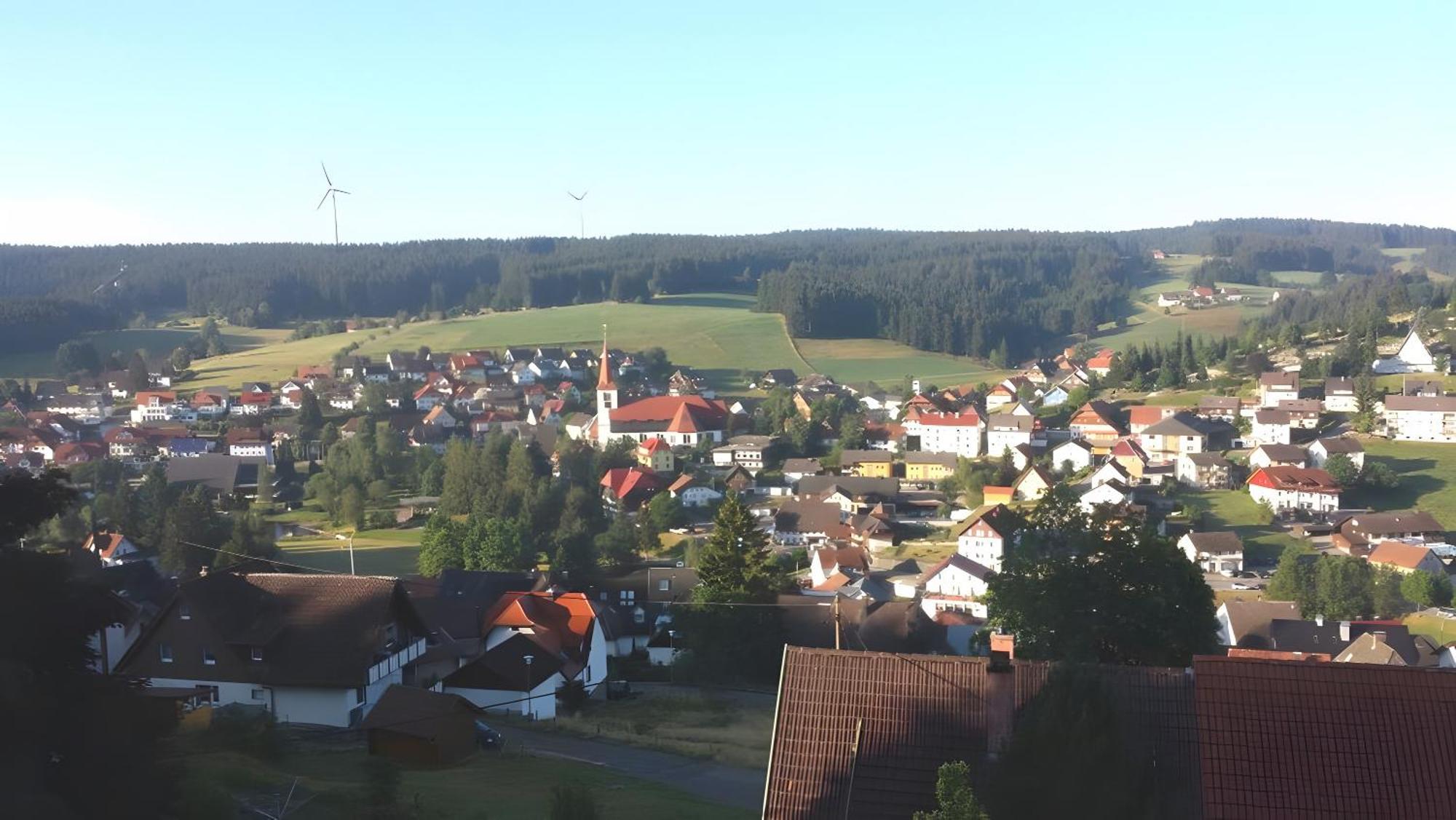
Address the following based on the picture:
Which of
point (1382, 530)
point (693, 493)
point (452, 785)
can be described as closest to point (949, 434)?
point (693, 493)

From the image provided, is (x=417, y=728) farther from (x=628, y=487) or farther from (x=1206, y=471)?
(x=1206, y=471)

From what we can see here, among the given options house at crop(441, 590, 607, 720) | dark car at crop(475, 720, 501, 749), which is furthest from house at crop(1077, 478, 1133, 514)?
dark car at crop(475, 720, 501, 749)

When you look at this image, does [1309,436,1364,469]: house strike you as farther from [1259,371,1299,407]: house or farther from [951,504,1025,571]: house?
[951,504,1025,571]: house

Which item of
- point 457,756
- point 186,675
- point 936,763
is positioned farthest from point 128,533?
point 936,763

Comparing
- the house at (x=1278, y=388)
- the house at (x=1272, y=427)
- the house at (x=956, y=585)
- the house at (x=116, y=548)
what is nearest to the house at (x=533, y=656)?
the house at (x=956, y=585)

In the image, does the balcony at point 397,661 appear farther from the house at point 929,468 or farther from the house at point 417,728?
the house at point 929,468

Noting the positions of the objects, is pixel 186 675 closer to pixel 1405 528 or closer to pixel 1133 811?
pixel 1133 811

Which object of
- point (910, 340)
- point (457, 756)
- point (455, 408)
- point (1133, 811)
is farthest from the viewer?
point (910, 340)
